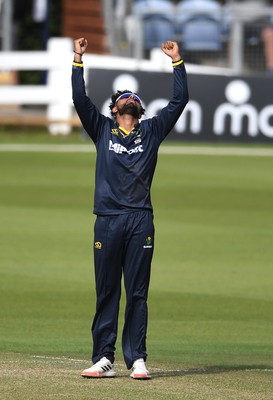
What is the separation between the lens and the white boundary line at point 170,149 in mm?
25094

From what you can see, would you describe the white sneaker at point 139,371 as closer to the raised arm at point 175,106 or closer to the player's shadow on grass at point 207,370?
the player's shadow on grass at point 207,370

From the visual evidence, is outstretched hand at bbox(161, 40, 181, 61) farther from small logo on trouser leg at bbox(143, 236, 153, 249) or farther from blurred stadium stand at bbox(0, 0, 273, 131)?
blurred stadium stand at bbox(0, 0, 273, 131)

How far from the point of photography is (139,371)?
27.1ft

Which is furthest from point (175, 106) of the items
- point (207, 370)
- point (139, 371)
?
point (207, 370)

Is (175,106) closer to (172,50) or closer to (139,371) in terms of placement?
(172,50)

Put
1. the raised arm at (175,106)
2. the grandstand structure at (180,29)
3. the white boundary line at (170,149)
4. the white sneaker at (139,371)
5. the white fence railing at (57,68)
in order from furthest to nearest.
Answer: the grandstand structure at (180,29) < the white fence railing at (57,68) < the white boundary line at (170,149) < the raised arm at (175,106) < the white sneaker at (139,371)

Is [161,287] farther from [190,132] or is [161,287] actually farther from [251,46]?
[251,46]

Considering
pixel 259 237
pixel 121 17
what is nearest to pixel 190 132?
pixel 121 17

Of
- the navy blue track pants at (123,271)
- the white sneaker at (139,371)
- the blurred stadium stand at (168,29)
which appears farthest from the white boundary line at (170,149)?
the white sneaker at (139,371)

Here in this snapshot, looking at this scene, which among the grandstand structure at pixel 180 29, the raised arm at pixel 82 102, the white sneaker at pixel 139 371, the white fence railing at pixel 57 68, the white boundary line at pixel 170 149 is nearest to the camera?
the white sneaker at pixel 139 371

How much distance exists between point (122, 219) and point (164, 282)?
5.56 m

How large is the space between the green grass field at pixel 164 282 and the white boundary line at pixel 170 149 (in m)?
1.02

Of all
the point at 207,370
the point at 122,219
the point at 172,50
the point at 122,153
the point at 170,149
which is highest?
the point at 172,50

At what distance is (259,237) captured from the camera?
16688 millimetres
